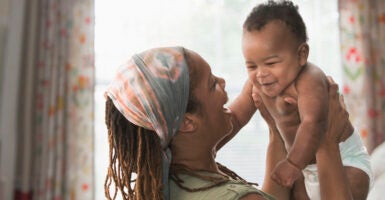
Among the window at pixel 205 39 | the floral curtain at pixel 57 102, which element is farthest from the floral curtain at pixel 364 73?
the floral curtain at pixel 57 102

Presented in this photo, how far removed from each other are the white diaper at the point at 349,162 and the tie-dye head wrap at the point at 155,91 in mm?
331

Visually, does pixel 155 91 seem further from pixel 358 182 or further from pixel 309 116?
pixel 358 182

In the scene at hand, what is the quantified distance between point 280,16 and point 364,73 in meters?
2.39

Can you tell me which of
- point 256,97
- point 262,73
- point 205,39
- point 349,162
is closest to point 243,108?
point 256,97

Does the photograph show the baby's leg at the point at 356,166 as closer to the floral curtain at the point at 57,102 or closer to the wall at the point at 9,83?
the floral curtain at the point at 57,102

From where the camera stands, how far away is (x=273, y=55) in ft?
2.97

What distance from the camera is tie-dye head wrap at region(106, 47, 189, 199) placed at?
799 millimetres

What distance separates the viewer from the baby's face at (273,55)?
2.97 feet

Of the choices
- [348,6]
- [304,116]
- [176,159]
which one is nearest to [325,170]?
[304,116]

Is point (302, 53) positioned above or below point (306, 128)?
above

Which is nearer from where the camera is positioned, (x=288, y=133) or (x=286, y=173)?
(x=286, y=173)

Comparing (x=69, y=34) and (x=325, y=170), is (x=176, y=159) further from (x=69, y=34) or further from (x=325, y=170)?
(x=69, y=34)

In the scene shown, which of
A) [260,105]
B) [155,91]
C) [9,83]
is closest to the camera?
[155,91]

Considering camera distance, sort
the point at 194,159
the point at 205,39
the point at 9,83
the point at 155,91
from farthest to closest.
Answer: the point at 205,39, the point at 9,83, the point at 194,159, the point at 155,91
